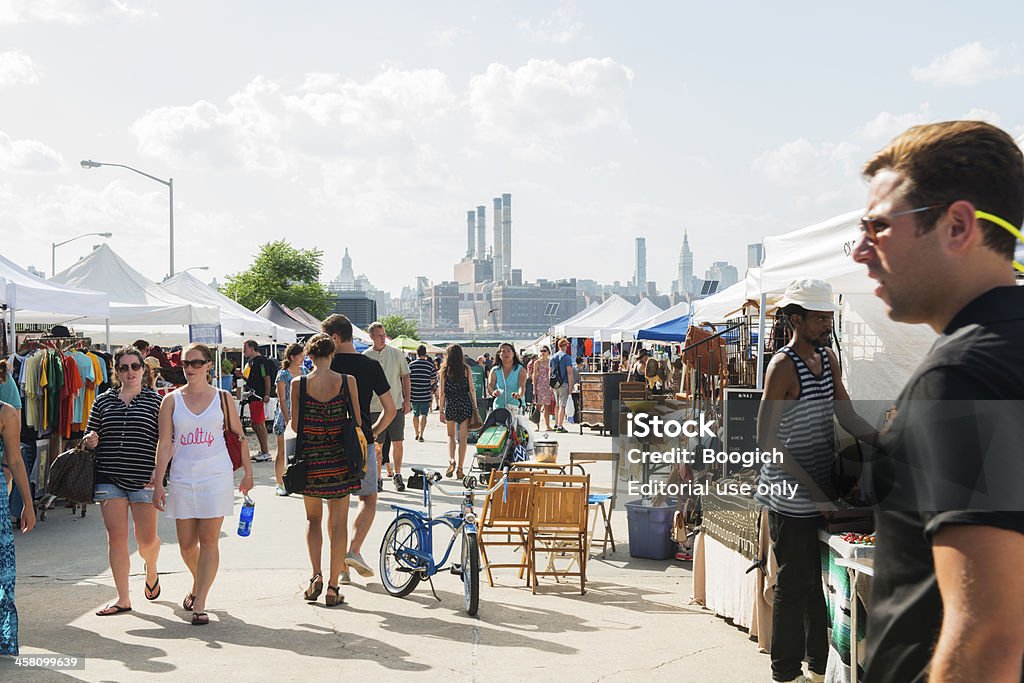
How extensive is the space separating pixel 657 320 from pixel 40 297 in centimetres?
1831

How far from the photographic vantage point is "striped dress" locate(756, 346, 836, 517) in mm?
5094

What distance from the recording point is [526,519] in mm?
8469

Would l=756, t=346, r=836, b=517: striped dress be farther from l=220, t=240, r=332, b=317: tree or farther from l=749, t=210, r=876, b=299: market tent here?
l=220, t=240, r=332, b=317: tree

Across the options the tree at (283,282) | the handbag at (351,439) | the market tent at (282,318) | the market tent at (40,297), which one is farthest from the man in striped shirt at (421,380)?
the tree at (283,282)

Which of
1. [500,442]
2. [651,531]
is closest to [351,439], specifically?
[651,531]

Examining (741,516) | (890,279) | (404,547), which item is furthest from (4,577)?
(890,279)

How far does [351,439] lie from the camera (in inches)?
295

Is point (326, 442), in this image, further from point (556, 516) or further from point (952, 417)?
point (952, 417)

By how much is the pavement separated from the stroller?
8.50 feet

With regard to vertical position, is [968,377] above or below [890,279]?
below

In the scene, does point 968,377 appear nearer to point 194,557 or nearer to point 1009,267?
point 1009,267

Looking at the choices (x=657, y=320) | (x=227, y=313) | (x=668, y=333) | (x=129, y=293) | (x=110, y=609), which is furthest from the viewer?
(x=657, y=320)

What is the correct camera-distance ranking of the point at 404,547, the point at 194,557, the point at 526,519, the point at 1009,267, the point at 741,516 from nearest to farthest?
1. the point at 1009,267
2. the point at 741,516
3. the point at 194,557
4. the point at 404,547
5. the point at 526,519

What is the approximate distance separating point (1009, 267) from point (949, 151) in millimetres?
216
